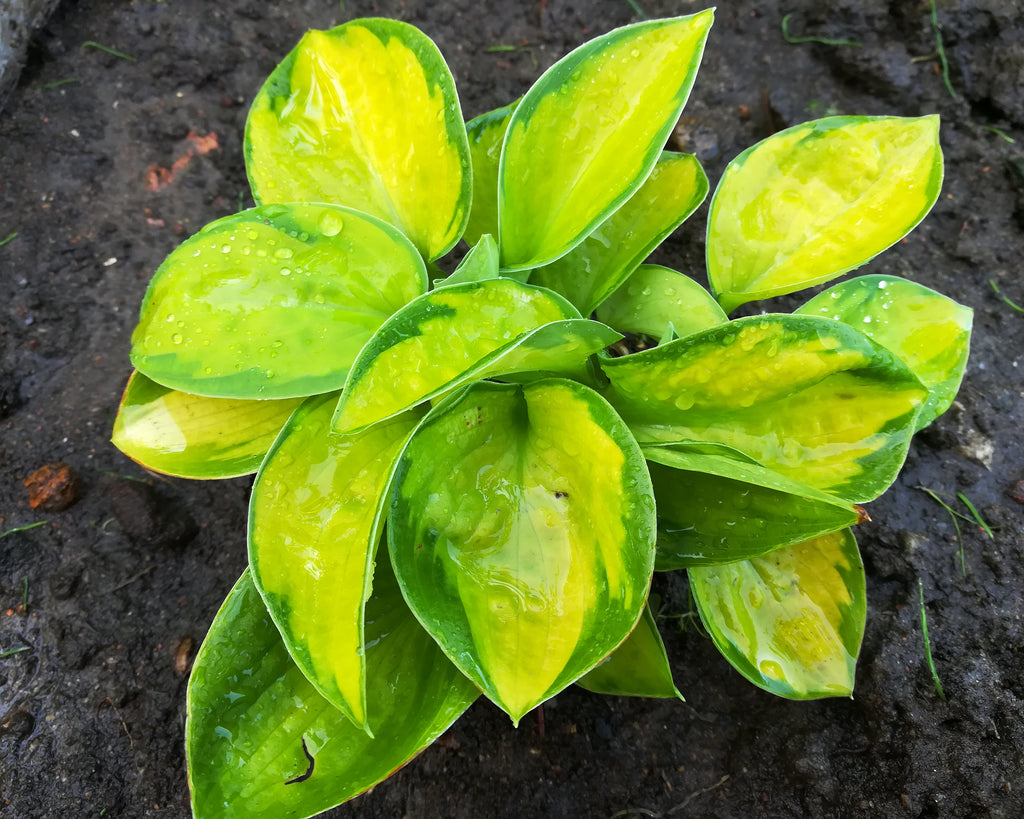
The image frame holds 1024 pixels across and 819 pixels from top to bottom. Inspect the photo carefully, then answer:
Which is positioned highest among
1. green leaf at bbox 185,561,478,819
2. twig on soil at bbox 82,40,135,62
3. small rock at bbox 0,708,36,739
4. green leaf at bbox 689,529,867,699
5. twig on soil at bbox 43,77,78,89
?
twig on soil at bbox 82,40,135,62

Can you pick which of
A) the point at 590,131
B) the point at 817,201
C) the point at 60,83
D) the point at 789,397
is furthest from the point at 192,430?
A: the point at 60,83

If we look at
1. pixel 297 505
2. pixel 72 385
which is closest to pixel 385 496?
pixel 297 505

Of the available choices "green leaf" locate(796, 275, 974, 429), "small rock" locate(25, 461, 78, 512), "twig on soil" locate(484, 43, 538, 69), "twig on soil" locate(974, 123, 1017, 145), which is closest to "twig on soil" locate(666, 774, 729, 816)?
"green leaf" locate(796, 275, 974, 429)

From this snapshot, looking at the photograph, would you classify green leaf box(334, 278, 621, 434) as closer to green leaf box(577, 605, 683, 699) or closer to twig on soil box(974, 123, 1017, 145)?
green leaf box(577, 605, 683, 699)

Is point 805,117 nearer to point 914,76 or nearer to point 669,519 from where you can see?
point 914,76

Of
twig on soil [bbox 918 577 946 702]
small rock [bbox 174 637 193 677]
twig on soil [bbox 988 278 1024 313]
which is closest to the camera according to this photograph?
twig on soil [bbox 918 577 946 702]

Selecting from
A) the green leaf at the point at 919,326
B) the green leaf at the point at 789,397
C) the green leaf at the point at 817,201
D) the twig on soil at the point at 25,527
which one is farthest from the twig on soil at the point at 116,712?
the green leaf at the point at 919,326

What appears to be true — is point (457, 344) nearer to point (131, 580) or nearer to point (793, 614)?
point (793, 614)

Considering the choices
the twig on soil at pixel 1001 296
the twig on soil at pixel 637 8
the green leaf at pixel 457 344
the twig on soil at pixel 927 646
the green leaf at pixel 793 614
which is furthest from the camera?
the twig on soil at pixel 637 8

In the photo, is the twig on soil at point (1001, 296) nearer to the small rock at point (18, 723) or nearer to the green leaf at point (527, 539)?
the green leaf at point (527, 539)
